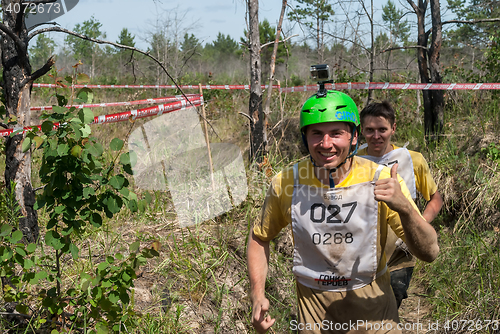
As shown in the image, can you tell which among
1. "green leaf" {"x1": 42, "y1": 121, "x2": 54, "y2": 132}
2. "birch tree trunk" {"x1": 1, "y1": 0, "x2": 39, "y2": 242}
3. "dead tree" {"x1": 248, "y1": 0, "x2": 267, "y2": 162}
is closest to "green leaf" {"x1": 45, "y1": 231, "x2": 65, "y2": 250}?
"green leaf" {"x1": 42, "y1": 121, "x2": 54, "y2": 132}

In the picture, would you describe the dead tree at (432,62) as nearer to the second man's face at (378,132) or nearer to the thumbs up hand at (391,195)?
the second man's face at (378,132)

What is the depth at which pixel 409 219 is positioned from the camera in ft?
5.97

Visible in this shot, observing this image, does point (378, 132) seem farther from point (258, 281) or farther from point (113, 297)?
point (113, 297)

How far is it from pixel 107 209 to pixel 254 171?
3.49 meters

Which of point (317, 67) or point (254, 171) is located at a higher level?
point (317, 67)

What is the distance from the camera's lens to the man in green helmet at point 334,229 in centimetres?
217

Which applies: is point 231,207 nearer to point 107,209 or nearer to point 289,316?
point 289,316

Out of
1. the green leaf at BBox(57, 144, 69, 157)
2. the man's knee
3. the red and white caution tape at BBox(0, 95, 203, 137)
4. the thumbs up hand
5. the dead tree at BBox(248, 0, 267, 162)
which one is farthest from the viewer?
the dead tree at BBox(248, 0, 267, 162)

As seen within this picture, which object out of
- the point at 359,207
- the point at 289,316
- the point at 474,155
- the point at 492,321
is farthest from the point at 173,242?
the point at 474,155

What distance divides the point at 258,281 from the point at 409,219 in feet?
2.75

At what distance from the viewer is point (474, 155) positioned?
5891 millimetres

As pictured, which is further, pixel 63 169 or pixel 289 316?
pixel 289 316

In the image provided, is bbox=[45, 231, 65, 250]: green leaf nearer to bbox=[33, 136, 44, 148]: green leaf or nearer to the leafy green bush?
the leafy green bush

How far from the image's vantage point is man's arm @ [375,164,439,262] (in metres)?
1.77
